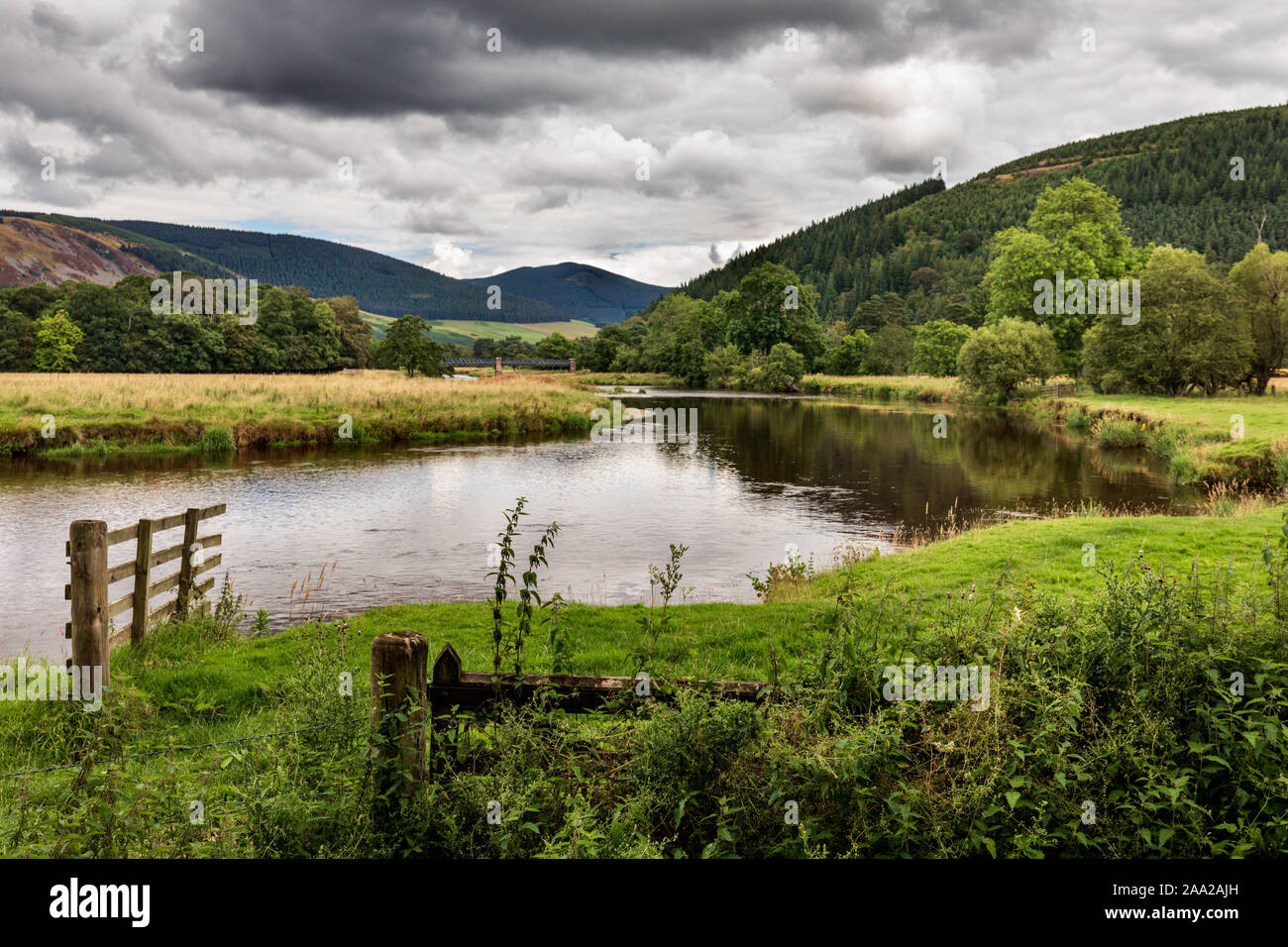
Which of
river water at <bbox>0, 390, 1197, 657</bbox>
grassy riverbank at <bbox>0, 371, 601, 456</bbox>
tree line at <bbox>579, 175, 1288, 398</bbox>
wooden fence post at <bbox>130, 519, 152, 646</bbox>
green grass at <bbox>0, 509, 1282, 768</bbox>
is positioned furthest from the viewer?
tree line at <bbox>579, 175, 1288, 398</bbox>

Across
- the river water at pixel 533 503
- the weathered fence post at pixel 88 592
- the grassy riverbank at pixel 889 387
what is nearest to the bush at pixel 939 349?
the grassy riverbank at pixel 889 387

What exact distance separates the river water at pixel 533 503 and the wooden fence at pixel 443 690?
963 centimetres

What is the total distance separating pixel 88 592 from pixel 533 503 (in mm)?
17638

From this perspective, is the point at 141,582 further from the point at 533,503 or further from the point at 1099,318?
the point at 1099,318

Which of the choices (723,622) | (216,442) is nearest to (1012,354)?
(216,442)

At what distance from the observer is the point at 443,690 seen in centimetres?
492

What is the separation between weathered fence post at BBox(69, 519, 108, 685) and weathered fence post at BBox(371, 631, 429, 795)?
5.34 m

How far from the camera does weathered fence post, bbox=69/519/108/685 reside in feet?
26.4

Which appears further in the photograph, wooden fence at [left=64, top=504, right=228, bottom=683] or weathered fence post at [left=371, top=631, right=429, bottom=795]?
wooden fence at [left=64, top=504, right=228, bottom=683]

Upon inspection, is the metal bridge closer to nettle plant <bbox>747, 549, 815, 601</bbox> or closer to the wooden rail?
nettle plant <bbox>747, 549, 815, 601</bbox>

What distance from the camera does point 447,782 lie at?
4871mm

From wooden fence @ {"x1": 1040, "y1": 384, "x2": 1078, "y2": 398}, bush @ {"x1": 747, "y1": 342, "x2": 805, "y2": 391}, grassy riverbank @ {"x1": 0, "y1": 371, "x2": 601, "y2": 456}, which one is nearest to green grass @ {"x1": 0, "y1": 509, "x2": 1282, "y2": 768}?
grassy riverbank @ {"x1": 0, "y1": 371, "x2": 601, "y2": 456}
